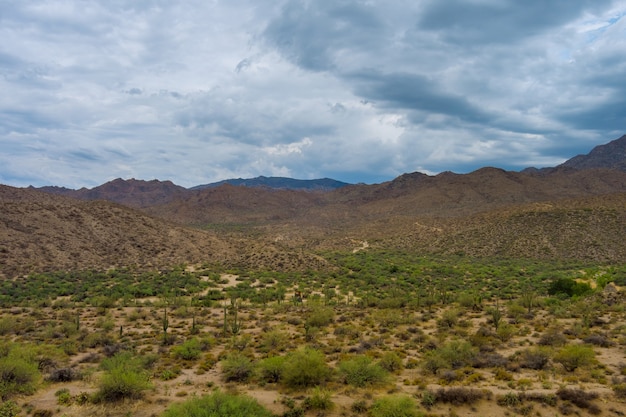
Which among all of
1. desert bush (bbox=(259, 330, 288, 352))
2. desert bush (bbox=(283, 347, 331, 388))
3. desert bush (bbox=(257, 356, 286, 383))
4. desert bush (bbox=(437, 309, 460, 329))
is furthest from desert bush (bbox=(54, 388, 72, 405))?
desert bush (bbox=(437, 309, 460, 329))

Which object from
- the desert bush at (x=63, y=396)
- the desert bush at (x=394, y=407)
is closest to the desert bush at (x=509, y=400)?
the desert bush at (x=394, y=407)

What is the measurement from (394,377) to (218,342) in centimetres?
1005

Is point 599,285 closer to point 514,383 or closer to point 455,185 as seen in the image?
point 514,383

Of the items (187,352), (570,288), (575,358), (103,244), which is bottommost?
(570,288)

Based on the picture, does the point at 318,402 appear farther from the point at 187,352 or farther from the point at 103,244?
the point at 103,244

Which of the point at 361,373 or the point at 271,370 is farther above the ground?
the point at 271,370

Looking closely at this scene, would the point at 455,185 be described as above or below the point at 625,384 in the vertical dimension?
above

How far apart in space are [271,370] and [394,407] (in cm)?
560

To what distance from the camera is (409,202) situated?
459 ft

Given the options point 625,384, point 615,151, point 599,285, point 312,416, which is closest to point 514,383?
point 625,384

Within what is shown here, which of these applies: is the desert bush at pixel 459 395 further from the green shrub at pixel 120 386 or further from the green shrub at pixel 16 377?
the green shrub at pixel 16 377

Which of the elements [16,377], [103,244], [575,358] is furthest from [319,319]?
[103,244]

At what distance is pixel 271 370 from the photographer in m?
16.7

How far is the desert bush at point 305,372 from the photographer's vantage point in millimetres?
15906
